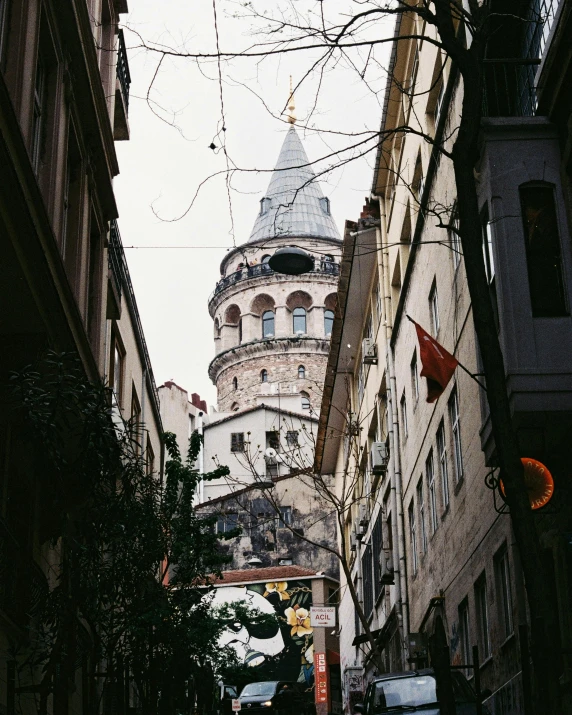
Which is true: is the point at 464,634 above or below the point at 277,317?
below

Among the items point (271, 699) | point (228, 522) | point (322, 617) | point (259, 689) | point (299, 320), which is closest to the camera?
point (322, 617)

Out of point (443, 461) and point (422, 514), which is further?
point (422, 514)

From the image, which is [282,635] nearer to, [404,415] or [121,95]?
[404,415]

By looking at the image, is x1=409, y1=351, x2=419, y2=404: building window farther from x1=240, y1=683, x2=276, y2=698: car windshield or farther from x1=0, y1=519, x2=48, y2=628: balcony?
x1=0, y1=519, x2=48, y2=628: balcony

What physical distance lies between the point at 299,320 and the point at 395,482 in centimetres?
6282

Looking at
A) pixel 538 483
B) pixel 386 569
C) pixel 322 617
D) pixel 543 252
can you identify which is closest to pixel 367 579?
pixel 322 617

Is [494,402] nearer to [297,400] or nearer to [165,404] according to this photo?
[165,404]

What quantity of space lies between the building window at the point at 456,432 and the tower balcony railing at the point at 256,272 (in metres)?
68.6

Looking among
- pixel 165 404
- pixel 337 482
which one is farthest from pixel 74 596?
pixel 165 404

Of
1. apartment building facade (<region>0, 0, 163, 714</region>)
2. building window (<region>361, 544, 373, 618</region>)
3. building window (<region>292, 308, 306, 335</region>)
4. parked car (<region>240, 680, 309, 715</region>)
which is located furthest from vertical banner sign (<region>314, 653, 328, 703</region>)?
building window (<region>292, 308, 306, 335</region>)

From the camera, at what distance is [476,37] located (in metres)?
9.73

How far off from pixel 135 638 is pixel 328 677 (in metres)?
37.6

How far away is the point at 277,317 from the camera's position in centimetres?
9069

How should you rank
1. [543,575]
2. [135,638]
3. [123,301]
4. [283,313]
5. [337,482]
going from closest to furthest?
[543,575] < [135,638] < [123,301] < [337,482] < [283,313]
